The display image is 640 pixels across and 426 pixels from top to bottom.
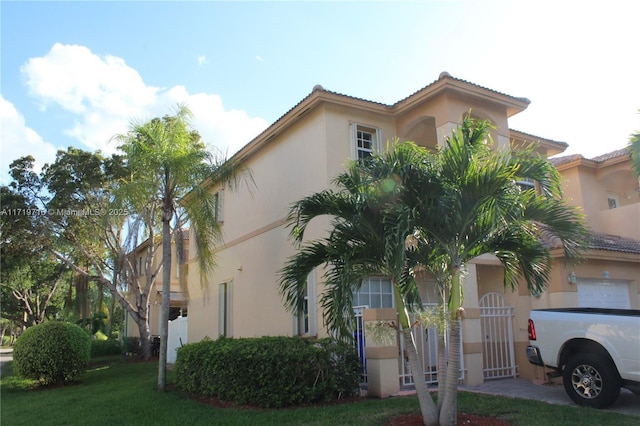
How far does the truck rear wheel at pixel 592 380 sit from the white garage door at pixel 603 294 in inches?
149

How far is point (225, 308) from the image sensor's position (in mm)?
17188

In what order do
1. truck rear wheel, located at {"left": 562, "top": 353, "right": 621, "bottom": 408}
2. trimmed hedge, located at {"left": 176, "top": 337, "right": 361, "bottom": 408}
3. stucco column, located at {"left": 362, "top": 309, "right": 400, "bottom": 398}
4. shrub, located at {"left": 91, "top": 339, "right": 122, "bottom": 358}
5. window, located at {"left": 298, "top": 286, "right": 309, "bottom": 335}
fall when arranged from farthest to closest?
shrub, located at {"left": 91, "top": 339, "right": 122, "bottom": 358}
window, located at {"left": 298, "top": 286, "right": 309, "bottom": 335}
stucco column, located at {"left": 362, "top": 309, "right": 400, "bottom": 398}
trimmed hedge, located at {"left": 176, "top": 337, "right": 361, "bottom": 408}
truck rear wheel, located at {"left": 562, "top": 353, "right": 621, "bottom": 408}

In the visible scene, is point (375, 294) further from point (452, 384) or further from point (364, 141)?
point (452, 384)

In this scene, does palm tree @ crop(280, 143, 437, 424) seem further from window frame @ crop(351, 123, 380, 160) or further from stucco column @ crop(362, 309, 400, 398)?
window frame @ crop(351, 123, 380, 160)

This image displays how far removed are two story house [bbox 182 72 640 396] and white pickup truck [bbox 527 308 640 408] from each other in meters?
1.16

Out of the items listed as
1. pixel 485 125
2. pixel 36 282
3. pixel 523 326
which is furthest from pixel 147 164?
pixel 36 282

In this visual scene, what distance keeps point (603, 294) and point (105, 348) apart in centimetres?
2549

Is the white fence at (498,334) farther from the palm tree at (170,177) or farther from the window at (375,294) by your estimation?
the palm tree at (170,177)

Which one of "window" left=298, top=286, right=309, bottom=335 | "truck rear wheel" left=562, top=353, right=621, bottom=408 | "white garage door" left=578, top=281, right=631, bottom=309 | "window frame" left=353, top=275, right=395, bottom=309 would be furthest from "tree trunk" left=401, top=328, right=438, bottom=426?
"white garage door" left=578, top=281, right=631, bottom=309

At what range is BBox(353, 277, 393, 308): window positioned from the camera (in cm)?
1168

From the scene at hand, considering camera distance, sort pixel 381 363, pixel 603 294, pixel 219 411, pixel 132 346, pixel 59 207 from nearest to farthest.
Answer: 1. pixel 219 411
2. pixel 381 363
3. pixel 603 294
4. pixel 59 207
5. pixel 132 346

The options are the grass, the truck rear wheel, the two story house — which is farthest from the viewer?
the two story house

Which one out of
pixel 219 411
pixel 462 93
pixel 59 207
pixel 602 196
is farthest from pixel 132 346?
pixel 602 196

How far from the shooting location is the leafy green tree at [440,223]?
21.4 feet
